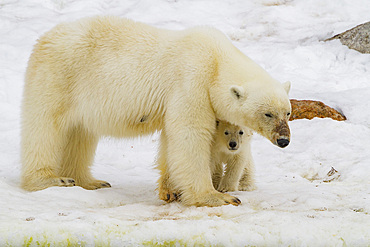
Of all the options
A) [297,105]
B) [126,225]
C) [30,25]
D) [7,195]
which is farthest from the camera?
[30,25]

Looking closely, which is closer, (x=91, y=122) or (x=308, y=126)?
(x=91, y=122)

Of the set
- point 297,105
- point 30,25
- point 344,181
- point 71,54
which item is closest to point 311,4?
point 297,105

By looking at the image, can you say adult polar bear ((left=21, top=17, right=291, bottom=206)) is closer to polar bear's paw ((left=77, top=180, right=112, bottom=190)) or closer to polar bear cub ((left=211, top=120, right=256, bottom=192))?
polar bear's paw ((left=77, top=180, right=112, bottom=190))

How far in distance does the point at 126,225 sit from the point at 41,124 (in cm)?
261

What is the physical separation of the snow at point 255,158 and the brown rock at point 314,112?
30cm

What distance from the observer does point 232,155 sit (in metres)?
6.21

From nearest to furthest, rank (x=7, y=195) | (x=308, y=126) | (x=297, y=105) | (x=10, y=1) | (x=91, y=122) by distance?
(x=7, y=195), (x=91, y=122), (x=308, y=126), (x=297, y=105), (x=10, y=1)

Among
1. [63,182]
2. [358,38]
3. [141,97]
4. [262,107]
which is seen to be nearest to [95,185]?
[63,182]

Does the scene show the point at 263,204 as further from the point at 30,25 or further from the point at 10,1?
the point at 10,1

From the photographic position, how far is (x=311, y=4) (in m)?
16.8

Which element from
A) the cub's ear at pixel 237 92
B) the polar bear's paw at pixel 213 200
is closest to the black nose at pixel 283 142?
the cub's ear at pixel 237 92

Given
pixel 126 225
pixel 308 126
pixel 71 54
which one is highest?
pixel 71 54

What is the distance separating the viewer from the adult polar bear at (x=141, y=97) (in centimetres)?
512

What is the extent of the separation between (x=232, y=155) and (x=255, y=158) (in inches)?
99.6
